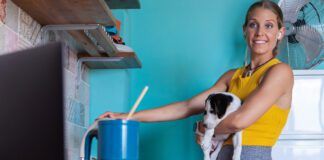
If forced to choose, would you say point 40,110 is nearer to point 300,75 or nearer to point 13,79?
point 13,79

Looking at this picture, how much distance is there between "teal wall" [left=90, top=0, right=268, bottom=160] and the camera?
2342 mm

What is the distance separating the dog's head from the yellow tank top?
0.08 m

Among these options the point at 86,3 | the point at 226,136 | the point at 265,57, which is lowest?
the point at 226,136

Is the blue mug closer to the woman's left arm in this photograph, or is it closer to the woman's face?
the woman's left arm

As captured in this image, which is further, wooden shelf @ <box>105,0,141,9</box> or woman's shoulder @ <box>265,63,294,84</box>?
wooden shelf @ <box>105,0,141,9</box>

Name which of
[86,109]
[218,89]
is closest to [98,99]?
[86,109]

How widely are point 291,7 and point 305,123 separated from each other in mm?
552

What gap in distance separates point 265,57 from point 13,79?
117 centimetres

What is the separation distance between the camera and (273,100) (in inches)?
54.8

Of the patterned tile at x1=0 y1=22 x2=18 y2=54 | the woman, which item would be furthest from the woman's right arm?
the patterned tile at x1=0 y1=22 x2=18 y2=54

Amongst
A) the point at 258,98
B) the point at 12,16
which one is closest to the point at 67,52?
the point at 12,16

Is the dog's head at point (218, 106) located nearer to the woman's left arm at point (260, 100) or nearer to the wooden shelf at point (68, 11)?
the woman's left arm at point (260, 100)

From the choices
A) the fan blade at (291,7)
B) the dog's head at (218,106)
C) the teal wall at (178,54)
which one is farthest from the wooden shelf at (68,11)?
the fan blade at (291,7)

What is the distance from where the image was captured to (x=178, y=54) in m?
2.40
